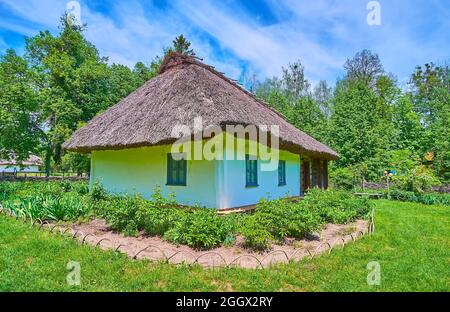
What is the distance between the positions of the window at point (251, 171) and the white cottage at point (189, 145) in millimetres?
33

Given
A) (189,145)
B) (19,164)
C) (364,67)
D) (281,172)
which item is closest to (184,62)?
(189,145)

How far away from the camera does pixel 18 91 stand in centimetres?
2230

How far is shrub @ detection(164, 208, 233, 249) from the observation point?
6066mm

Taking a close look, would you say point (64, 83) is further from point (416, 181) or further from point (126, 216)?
point (416, 181)

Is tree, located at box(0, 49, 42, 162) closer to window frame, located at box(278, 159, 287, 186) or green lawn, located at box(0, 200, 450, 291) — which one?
green lawn, located at box(0, 200, 450, 291)

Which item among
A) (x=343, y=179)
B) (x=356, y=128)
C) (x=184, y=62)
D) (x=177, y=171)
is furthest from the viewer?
(x=356, y=128)

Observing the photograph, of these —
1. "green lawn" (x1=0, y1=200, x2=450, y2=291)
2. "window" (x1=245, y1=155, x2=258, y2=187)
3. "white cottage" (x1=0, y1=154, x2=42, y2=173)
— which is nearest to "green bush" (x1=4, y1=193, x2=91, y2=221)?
"green lawn" (x1=0, y1=200, x2=450, y2=291)

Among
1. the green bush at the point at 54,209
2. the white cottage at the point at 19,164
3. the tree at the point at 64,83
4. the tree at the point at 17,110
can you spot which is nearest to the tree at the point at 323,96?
the tree at the point at 64,83

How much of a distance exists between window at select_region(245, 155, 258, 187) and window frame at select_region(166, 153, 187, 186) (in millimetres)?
1962

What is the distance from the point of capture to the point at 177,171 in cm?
980

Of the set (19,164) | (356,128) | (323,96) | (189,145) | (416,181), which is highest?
(323,96)

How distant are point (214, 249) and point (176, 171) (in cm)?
422

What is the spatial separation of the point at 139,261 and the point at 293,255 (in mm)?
2721
